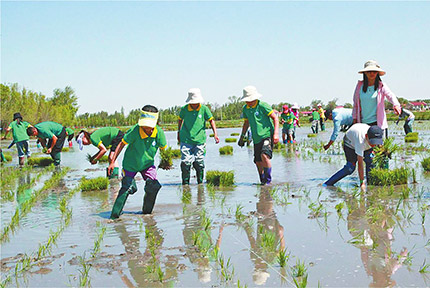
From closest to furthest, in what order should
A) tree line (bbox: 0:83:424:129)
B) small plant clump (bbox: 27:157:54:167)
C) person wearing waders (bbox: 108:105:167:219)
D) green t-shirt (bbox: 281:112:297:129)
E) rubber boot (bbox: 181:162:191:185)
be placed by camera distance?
person wearing waders (bbox: 108:105:167:219)
rubber boot (bbox: 181:162:191:185)
small plant clump (bbox: 27:157:54:167)
green t-shirt (bbox: 281:112:297:129)
tree line (bbox: 0:83:424:129)

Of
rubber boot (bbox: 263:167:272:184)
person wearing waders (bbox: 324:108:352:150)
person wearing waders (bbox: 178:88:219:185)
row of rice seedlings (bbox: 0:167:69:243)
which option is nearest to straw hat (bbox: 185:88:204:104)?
person wearing waders (bbox: 178:88:219:185)

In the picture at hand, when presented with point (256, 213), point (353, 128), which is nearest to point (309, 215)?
point (256, 213)

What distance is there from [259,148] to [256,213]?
2.25 m

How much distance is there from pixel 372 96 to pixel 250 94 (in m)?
1.94

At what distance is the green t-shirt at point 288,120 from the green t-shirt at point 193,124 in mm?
9215

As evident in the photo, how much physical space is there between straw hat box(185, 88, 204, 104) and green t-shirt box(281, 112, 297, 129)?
940cm

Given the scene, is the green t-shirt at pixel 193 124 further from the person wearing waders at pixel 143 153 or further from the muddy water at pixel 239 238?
the person wearing waders at pixel 143 153

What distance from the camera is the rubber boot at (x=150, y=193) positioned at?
20.4 feet

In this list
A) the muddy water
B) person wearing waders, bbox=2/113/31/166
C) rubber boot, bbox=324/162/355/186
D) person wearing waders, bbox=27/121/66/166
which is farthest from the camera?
person wearing waders, bbox=2/113/31/166

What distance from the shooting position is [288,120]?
18.1 metres

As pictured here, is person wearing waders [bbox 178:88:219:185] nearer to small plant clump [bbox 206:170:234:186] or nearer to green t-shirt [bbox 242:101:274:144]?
small plant clump [bbox 206:170:234:186]

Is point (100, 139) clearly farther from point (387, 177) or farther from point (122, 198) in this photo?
point (387, 177)

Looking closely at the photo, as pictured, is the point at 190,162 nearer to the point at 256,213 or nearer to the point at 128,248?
the point at 256,213

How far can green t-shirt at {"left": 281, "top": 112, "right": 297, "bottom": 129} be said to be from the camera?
17.7m
